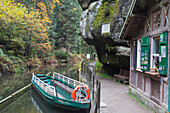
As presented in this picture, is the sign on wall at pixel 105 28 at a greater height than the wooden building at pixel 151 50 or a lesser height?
greater

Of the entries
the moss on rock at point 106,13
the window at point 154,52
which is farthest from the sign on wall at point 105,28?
the window at point 154,52

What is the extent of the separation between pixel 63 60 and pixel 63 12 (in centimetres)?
1398

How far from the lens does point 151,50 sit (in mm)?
5988

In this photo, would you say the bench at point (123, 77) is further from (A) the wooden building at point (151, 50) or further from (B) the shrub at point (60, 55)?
(B) the shrub at point (60, 55)

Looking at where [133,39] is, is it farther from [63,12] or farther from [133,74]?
[63,12]

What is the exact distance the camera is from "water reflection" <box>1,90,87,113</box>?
349 inches

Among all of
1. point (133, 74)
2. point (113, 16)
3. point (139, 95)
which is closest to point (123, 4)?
point (113, 16)

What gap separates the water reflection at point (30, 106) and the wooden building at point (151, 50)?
17.2ft

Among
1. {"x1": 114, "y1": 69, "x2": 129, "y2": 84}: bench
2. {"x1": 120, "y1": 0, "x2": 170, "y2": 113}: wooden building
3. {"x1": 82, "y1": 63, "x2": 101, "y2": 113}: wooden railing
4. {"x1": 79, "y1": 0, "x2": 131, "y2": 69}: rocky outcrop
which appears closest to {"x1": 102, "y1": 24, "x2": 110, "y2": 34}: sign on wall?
{"x1": 79, "y1": 0, "x2": 131, "y2": 69}: rocky outcrop

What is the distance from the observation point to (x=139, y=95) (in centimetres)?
697

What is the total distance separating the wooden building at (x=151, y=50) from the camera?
484cm

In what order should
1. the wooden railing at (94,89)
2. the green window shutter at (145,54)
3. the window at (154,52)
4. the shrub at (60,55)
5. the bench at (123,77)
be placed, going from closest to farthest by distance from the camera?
the wooden railing at (94,89)
the window at (154,52)
the green window shutter at (145,54)
the bench at (123,77)
the shrub at (60,55)

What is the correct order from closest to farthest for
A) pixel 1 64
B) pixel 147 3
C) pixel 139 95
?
pixel 147 3 < pixel 139 95 < pixel 1 64

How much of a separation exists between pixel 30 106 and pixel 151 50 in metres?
9.44
